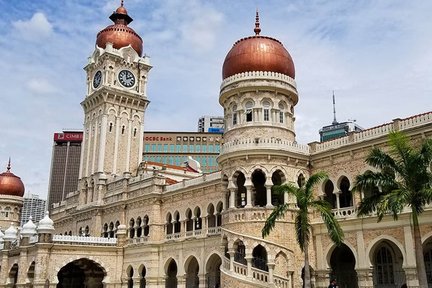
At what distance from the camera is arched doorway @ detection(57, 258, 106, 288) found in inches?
1571

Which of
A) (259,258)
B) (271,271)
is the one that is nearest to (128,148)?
(259,258)

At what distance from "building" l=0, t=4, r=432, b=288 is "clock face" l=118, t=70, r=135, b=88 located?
10 centimetres

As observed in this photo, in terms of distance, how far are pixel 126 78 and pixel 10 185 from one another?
2380 centimetres

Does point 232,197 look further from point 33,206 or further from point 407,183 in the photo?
point 33,206

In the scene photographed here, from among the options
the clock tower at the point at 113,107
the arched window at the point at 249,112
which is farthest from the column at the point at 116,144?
the arched window at the point at 249,112

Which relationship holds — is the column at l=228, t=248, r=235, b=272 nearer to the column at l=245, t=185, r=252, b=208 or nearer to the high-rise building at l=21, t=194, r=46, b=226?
the column at l=245, t=185, r=252, b=208

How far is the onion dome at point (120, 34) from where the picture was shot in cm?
4744

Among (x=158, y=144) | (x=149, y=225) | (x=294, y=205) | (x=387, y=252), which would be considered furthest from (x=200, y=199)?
(x=158, y=144)

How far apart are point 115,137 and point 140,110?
4135mm

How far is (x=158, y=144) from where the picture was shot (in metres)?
88.1

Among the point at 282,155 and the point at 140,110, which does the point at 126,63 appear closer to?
the point at 140,110

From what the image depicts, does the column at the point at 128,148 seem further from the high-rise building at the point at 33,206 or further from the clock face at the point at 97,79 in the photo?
the high-rise building at the point at 33,206

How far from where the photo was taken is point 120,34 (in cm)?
4788

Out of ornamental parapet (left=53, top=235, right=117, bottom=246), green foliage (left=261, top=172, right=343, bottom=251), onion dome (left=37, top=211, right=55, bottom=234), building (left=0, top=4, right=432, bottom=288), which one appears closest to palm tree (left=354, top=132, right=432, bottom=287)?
green foliage (left=261, top=172, right=343, bottom=251)
